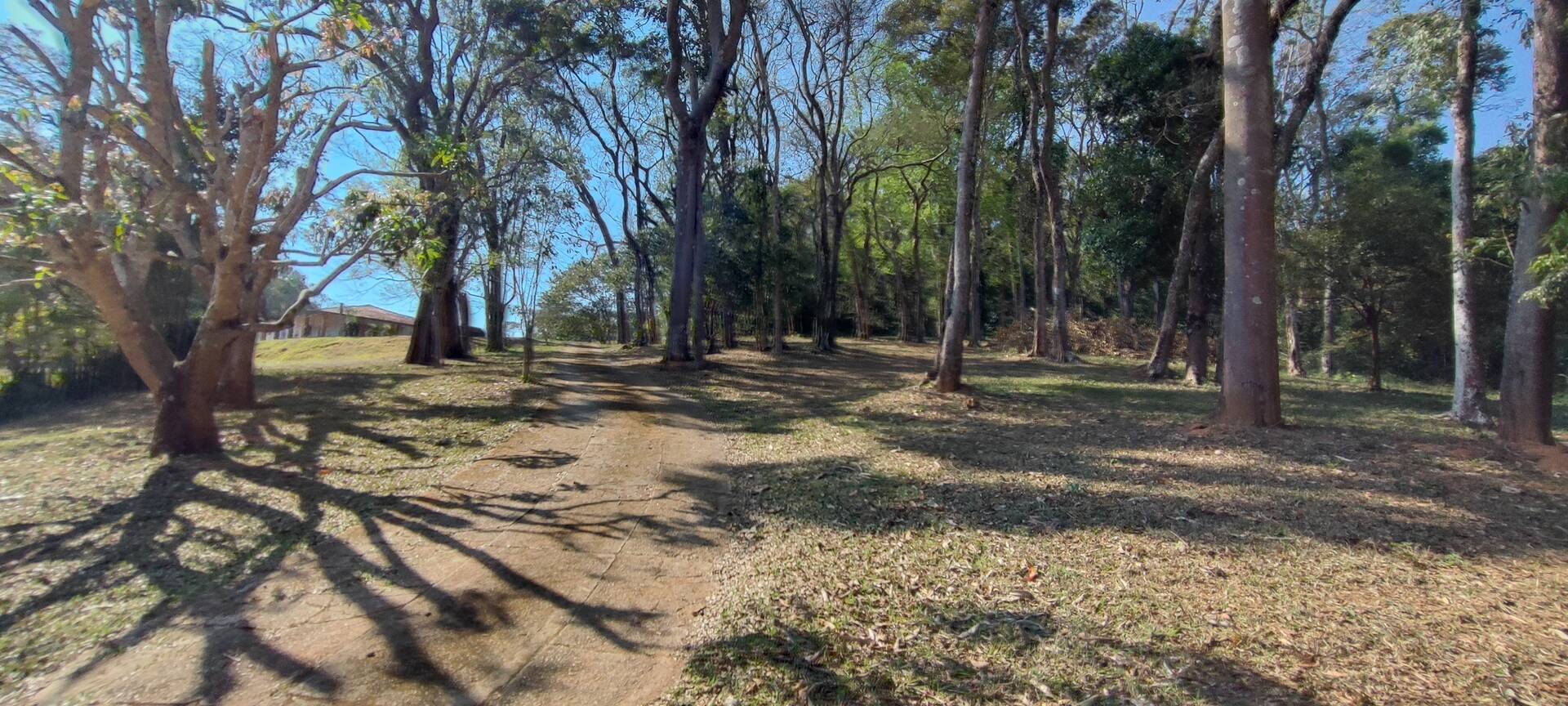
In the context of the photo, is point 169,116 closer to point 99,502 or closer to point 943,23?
point 99,502

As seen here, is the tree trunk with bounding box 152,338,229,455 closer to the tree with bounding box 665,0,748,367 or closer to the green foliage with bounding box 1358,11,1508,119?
the tree with bounding box 665,0,748,367

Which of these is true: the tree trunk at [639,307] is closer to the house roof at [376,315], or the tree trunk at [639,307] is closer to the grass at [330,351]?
the grass at [330,351]

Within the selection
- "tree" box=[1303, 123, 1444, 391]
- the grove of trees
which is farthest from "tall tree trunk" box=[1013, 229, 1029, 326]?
"tree" box=[1303, 123, 1444, 391]

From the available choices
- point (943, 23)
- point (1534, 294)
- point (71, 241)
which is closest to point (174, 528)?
point (71, 241)

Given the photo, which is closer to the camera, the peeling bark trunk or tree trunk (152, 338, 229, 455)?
tree trunk (152, 338, 229, 455)

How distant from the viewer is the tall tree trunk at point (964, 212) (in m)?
11.8

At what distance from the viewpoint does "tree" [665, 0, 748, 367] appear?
1645 centimetres

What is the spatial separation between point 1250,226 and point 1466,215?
390 centimetres

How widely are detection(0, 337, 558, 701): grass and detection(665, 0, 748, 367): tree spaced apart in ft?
17.5

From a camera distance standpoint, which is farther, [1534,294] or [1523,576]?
[1534,294]

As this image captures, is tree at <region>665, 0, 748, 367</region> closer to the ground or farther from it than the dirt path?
farther from it

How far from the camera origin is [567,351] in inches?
1014

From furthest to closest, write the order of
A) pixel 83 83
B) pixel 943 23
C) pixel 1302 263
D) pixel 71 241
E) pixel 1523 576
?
pixel 943 23
pixel 1302 263
pixel 83 83
pixel 71 241
pixel 1523 576

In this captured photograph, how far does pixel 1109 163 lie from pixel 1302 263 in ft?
19.1
